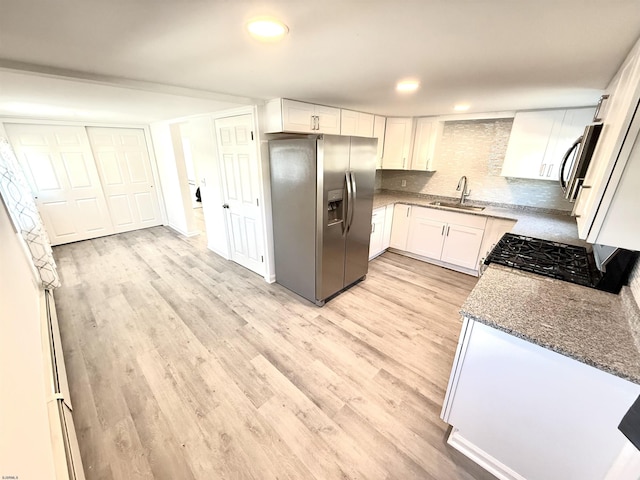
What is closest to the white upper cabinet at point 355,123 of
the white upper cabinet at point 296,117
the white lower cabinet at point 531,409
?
the white upper cabinet at point 296,117

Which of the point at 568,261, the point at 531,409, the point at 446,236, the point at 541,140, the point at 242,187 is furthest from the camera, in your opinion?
the point at 446,236

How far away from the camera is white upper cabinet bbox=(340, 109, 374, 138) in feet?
10.2

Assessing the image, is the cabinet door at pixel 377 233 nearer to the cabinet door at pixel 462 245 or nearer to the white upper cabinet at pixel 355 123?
the cabinet door at pixel 462 245

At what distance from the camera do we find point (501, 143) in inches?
128

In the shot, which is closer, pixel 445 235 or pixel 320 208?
pixel 320 208

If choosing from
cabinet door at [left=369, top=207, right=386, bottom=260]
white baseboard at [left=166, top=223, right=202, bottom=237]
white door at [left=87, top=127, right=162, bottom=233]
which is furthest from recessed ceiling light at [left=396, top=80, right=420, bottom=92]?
white door at [left=87, top=127, right=162, bottom=233]

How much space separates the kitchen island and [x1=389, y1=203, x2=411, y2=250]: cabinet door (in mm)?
2388

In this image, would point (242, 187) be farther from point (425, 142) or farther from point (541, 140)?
point (541, 140)

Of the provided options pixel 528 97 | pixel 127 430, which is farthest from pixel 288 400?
pixel 528 97

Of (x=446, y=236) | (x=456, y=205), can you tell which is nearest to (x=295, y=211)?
(x=446, y=236)

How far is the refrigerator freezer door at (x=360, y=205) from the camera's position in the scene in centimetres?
258

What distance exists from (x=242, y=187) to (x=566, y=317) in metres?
3.11

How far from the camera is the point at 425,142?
3684 millimetres

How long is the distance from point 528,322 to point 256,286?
2.67 metres
